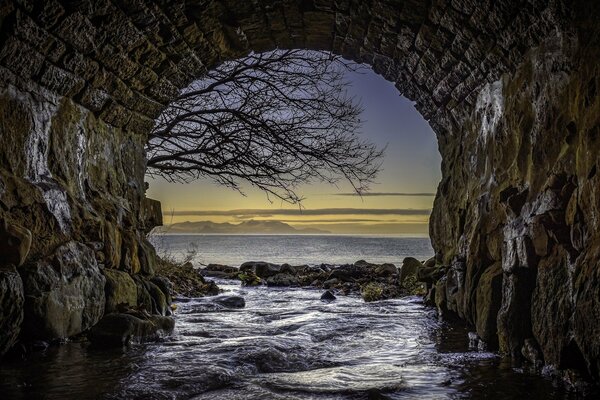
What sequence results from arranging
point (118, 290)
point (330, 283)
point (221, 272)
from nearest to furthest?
point (118, 290)
point (330, 283)
point (221, 272)

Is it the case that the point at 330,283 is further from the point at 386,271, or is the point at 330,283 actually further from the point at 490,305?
the point at 490,305

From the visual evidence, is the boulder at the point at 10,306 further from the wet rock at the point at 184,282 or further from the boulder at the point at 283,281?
the boulder at the point at 283,281

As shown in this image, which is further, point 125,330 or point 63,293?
point 125,330

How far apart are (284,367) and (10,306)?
2358mm

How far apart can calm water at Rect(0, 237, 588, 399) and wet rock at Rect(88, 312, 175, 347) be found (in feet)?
0.49

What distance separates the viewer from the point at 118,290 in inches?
242

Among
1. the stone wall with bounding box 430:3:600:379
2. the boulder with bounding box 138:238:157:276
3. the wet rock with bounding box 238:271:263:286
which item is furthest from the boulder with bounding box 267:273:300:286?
the stone wall with bounding box 430:3:600:379

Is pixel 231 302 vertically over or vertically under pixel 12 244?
under

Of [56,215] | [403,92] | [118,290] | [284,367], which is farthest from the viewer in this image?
[403,92]

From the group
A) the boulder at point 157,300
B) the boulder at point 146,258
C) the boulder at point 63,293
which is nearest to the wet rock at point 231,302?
the boulder at point 157,300

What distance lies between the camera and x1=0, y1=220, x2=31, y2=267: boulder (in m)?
4.35

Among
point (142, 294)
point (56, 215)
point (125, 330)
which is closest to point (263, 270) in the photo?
point (142, 294)

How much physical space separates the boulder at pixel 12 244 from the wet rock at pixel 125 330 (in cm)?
112

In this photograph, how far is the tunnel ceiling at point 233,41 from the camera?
14.6 ft
